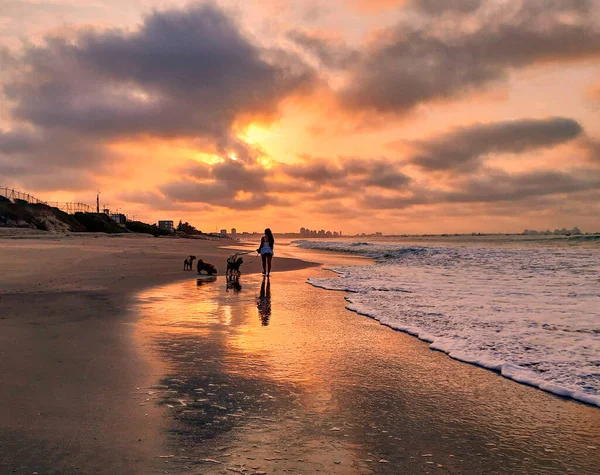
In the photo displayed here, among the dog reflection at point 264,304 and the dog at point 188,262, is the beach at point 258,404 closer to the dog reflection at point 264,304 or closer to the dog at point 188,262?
the dog reflection at point 264,304

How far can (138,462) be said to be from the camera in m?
3.17

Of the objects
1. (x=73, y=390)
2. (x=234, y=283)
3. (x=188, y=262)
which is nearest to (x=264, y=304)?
(x=234, y=283)

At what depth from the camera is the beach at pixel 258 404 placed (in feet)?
10.9

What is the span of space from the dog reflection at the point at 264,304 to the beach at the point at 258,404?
1.39ft

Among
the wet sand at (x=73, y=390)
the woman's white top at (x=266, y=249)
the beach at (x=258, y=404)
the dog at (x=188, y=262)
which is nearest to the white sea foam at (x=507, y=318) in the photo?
the beach at (x=258, y=404)

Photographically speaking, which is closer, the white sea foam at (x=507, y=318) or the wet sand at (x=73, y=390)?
the wet sand at (x=73, y=390)

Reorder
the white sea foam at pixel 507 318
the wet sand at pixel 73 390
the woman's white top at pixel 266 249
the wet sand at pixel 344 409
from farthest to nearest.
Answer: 1. the woman's white top at pixel 266 249
2. the white sea foam at pixel 507 318
3. the wet sand at pixel 344 409
4. the wet sand at pixel 73 390

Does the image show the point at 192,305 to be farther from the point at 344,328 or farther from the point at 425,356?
the point at 425,356

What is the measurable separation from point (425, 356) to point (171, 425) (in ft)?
13.7

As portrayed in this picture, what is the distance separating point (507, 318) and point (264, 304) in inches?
224

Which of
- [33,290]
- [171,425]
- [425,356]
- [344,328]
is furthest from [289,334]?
[33,290]

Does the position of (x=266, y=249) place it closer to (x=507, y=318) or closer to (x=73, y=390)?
(x=507, y=318)

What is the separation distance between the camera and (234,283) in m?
15.7

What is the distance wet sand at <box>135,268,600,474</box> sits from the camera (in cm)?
334
